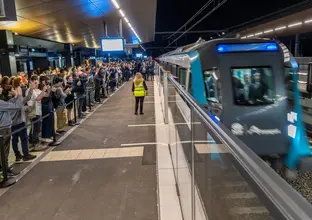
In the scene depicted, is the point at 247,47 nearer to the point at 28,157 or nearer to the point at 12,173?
the point at 28,157

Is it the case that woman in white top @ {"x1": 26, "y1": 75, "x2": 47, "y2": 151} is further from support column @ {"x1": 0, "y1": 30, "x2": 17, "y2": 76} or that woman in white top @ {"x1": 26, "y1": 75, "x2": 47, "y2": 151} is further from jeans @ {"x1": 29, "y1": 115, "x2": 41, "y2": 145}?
support column @ {"x1": 0, "y1": 30, "x2": 17, "y2": 76}

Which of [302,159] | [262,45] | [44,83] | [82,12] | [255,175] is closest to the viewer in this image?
[255,175]

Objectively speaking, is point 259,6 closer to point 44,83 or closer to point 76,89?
point 76,89

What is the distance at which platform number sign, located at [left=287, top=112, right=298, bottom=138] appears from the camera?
6223mm

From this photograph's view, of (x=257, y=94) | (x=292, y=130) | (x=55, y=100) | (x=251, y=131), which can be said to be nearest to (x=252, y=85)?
(x=257, y=94)

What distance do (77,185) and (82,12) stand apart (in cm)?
1035

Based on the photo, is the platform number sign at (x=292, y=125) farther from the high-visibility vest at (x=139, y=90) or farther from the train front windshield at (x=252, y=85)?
the high-visibility vest at (x=139, y=90)

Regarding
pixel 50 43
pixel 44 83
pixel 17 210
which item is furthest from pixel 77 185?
pixel 50 43

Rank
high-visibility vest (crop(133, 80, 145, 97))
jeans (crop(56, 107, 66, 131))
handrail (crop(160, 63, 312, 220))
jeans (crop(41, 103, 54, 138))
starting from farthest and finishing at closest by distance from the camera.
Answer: high-visibility vest (crop(133, 80, 145, 97)) → jeans (crop(56, 107, 66, 131)) → jeans (crop(41, 103, 54, 138)) → handrail (crop(160, 63, 312, 220))

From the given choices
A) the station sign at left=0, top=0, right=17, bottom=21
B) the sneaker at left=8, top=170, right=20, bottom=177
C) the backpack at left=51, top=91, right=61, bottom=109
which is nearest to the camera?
the sneaker at left=8, top=170, right=20, bottom=177

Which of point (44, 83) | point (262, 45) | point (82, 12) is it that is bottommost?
point (44, 83)

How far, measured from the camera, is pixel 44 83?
24.0ft

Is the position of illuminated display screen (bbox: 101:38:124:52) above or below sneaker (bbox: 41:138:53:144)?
above

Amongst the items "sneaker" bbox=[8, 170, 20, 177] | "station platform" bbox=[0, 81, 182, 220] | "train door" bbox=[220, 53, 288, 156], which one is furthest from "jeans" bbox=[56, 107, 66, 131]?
"train door" bbox=[220, 53, 288, 156]
